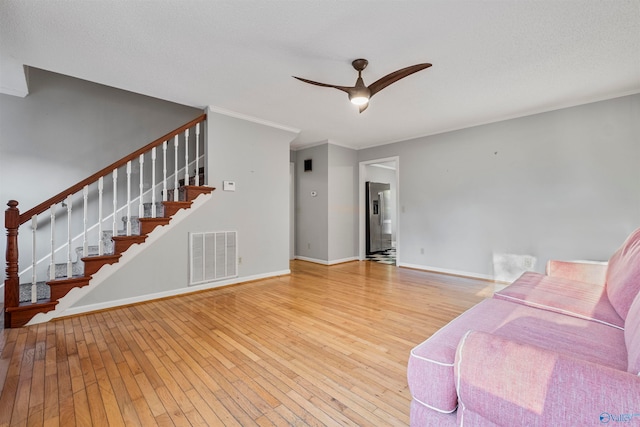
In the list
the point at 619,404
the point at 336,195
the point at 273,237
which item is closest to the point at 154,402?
the point at 619,404

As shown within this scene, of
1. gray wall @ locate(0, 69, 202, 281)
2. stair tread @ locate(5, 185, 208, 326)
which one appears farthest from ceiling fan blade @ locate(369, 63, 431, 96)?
gray wall @ locate(0, 69, 202, 281)

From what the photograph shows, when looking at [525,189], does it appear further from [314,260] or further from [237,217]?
[237,217]

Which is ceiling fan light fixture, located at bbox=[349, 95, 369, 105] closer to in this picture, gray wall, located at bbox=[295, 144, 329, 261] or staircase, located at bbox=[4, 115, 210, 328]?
staircase, located at bbox=[4, 115, 210, 328]

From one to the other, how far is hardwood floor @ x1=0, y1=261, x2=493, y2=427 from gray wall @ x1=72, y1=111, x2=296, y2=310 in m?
0.28

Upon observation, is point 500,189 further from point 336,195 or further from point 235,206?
point 235,206

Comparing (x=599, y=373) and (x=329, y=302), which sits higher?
(x=599, y=373)

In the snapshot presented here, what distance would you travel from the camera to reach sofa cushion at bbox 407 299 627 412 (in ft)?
3.60

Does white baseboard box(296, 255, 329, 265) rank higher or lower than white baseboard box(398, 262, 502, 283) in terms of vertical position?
higher

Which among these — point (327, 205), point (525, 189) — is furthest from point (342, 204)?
point (525, 189)

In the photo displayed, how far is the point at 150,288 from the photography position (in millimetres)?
3381

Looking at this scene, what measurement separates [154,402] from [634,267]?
2.74 meters

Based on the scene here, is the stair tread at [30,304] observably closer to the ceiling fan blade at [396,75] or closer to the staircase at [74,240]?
the staircase at [74,240]

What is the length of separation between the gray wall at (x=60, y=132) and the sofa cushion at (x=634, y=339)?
515cm

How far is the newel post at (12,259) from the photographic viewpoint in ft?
8.50
